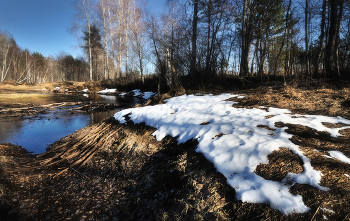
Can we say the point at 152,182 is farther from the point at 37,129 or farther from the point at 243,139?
the point at 37,129

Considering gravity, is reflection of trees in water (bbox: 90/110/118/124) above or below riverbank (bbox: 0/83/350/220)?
above

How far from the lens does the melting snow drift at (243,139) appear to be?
1.66 m

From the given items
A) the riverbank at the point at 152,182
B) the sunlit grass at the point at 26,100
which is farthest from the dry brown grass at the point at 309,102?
the sunlit grass at the point at 26,100

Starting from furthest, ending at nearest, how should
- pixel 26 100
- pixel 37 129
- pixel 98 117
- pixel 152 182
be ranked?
pixel 26 100
pixel 98 117
pixel 37 129
pixel 152 182

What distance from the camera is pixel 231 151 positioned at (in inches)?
91.3

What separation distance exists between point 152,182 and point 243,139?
161cm

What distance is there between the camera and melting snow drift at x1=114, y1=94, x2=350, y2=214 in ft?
5.45

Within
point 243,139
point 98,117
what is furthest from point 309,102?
point 98,117

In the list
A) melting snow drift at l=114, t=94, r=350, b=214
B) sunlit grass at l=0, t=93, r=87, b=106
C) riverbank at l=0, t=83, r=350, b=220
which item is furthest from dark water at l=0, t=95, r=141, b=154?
sunlit grass at l=0, t=93, r=87, b=106

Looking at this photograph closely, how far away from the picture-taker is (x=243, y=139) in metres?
2.52

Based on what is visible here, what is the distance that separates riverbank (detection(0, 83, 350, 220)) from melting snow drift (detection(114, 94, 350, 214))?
0.08m

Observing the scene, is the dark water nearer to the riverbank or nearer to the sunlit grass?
the riverbank

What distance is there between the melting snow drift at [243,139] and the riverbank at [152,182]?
0.08 m

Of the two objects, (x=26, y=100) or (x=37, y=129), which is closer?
(x=37, y=129)
